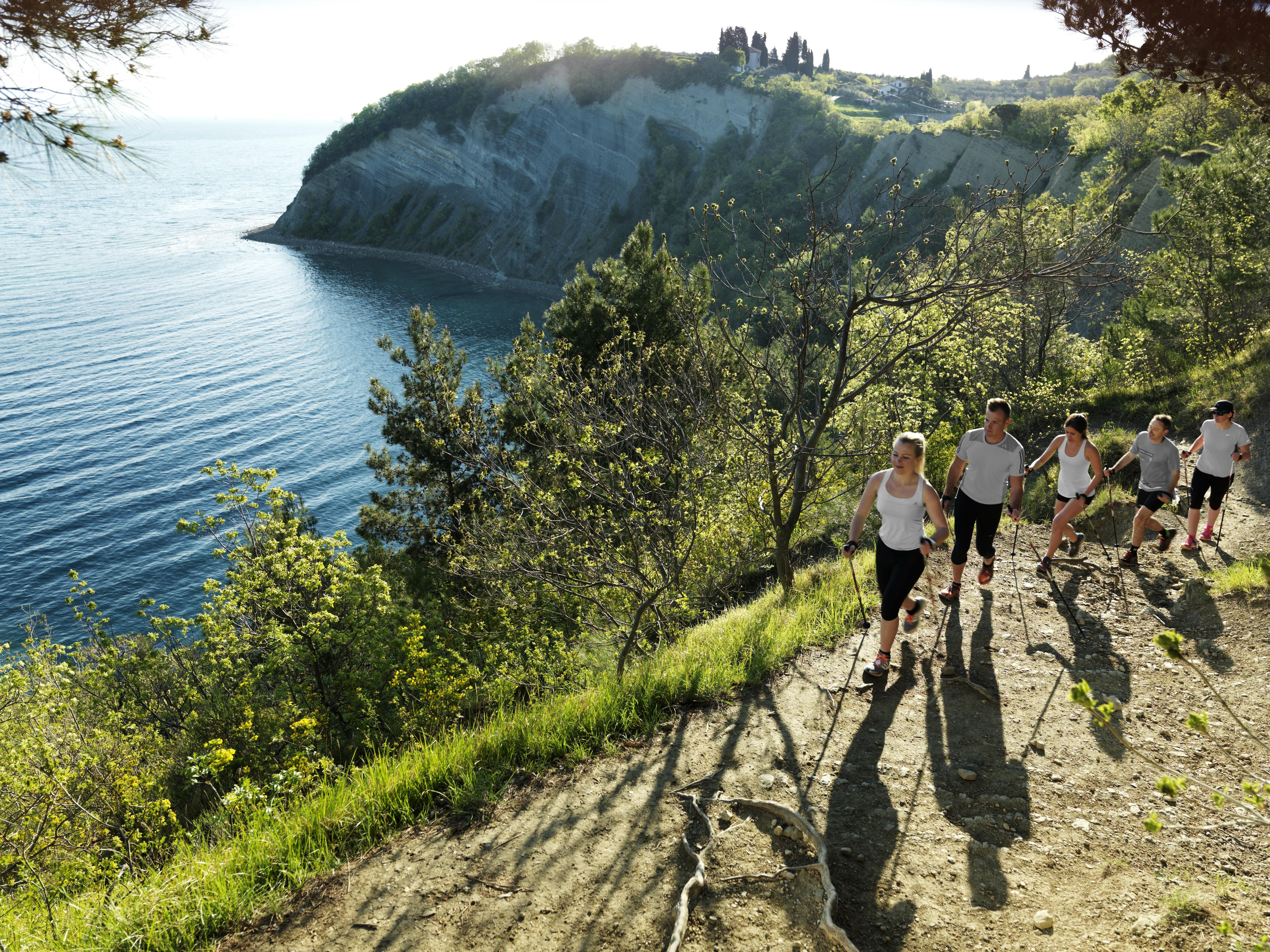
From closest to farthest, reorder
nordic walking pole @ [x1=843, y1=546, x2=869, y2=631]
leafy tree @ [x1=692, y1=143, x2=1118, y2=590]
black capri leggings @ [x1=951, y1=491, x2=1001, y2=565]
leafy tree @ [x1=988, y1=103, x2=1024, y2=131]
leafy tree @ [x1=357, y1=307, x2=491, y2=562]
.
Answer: nordic walking pole @ [x1=843, y1=546, x2=869, y2=631] < leafy tree @ [x1=692, y1=143, x2=1118, y2=590] < black capri leggings @ [x1=951, y1=491, x2=1001, y2=565] < leafy tree @ [x1=357, y1=307, x2=491, y2=562] < leafy tree @ [x1=988, y1=103, x2=1024, y2=131]

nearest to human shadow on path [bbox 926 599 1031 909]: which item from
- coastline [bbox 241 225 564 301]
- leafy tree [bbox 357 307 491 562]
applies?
leafy tree [bbox 357 307 491 562]

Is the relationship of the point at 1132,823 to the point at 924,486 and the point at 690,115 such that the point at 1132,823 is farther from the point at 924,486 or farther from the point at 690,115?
the point at 690,115

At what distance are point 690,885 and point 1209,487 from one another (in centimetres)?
869

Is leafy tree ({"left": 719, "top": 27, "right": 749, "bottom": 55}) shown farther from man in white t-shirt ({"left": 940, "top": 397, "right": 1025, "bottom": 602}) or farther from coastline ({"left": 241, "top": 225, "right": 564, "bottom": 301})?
man in white t-shirt ({"left": 940, "top": 397, "right": 1025, "bottom": 602})

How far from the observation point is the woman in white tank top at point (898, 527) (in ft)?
18.6

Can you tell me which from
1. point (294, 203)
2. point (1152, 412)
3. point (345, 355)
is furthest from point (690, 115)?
point (1152, 412)

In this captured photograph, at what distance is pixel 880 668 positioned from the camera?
19.8 ft

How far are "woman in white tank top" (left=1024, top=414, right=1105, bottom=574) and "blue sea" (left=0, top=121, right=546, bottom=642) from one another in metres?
8.55

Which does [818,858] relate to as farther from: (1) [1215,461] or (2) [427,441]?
(2) [427,441]

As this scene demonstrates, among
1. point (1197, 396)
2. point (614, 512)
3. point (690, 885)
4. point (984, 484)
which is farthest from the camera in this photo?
point (1197, 396)

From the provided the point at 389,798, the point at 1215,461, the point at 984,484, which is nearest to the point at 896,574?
the point at 984,484

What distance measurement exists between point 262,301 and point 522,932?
9172cm

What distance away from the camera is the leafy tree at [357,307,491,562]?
822 inches

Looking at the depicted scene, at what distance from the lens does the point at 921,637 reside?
686 centimetres
